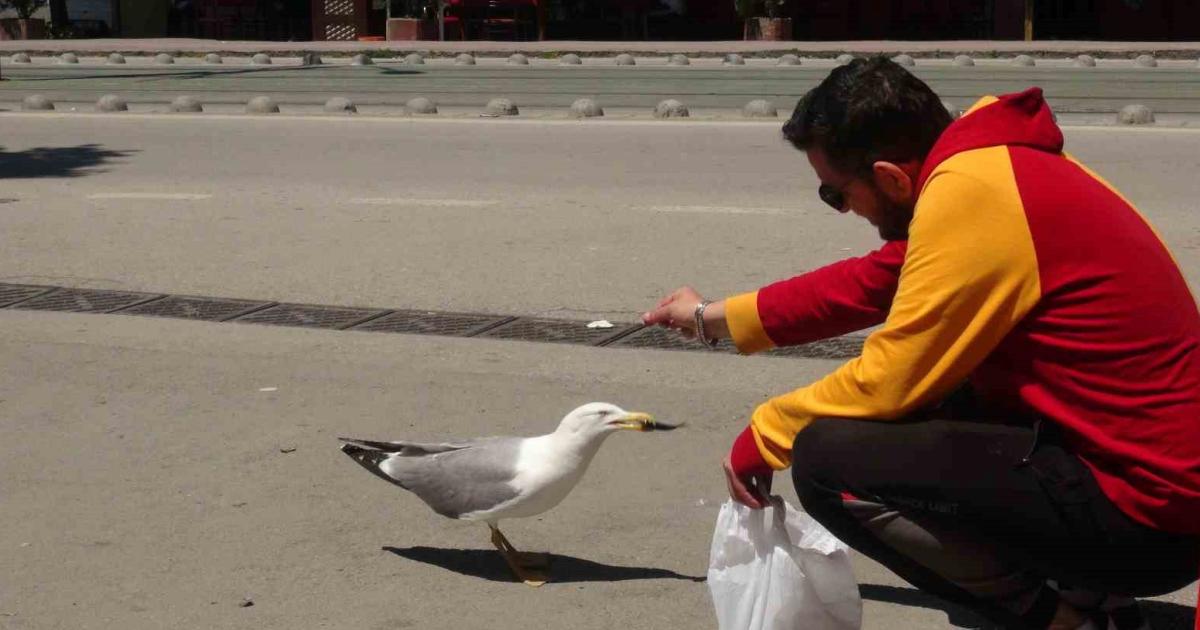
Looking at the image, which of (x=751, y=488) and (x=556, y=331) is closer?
(x=751, y=488)

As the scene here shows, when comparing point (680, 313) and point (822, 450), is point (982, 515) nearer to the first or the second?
point (822, 450)

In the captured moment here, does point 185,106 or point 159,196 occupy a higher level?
point 185,106

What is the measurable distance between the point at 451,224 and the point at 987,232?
6841 millimetres

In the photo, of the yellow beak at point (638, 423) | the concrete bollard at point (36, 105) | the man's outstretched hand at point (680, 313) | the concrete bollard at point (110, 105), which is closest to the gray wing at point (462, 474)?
the yellow beak at point (638, 423)

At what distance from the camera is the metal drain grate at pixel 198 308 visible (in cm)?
722

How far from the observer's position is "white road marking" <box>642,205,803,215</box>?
31.8 feet

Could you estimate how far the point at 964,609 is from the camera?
3.70 m

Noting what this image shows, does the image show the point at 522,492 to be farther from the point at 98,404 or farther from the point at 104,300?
the point at 104,300

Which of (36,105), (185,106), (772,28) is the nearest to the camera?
(185,106)

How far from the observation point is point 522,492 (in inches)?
157

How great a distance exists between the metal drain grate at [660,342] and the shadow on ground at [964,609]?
2468 millimetres

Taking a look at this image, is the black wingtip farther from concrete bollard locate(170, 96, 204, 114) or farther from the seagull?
concrete bollard locate(170, 96, 204, 114)

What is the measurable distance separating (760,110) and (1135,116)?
3383 mm

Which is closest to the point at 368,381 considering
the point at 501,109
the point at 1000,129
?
the point at 1000,129
